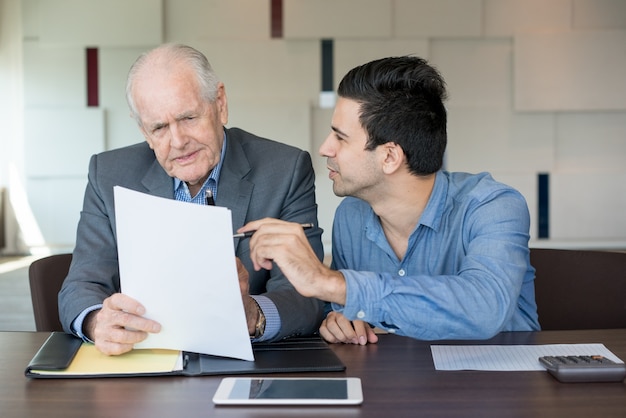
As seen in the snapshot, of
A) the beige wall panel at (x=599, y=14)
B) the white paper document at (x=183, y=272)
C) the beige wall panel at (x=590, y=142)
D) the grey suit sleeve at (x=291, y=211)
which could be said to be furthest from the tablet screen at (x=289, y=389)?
the beige wall panel at (x=599, y=14)

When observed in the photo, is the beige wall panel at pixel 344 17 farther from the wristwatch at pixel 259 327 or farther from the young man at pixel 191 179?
the wristwatch at pixel 259 327

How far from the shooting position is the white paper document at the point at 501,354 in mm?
1356

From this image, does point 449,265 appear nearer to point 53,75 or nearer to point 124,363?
point 124,363

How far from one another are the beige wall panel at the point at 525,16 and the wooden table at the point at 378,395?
6144 mm

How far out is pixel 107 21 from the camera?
7043 mm

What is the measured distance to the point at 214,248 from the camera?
126 cm

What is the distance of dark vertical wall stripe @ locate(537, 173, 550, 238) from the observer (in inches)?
287

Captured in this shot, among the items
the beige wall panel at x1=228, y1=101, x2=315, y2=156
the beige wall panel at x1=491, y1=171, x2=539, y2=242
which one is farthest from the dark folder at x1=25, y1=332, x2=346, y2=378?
the beige wall panel at x1=491, y1=171, x2=539, y2=242

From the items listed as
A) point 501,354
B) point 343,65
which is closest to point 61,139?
point 343,65

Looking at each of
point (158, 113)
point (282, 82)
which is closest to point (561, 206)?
point (282, 82)

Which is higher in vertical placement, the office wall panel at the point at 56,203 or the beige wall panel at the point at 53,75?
the beige wall panel at the point at 53,75

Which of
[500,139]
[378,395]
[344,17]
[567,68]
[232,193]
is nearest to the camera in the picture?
[378,395]

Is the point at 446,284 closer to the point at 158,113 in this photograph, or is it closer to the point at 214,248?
the point at 214,248

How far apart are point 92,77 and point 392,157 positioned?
5.95 metres
